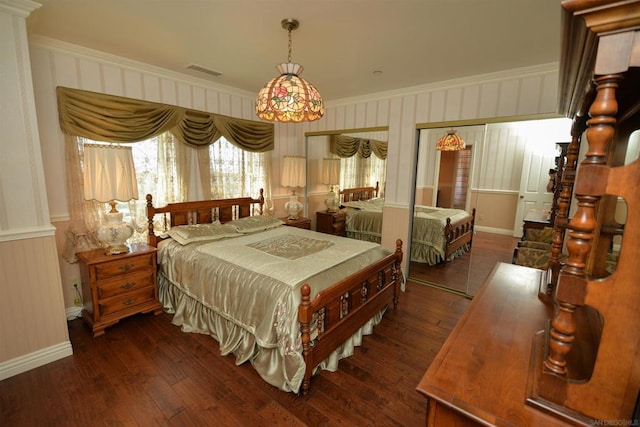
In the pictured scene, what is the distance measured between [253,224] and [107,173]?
62.9 inches

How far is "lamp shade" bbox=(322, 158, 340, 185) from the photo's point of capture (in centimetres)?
489

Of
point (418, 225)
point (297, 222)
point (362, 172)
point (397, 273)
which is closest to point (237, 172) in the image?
point (297, 222)

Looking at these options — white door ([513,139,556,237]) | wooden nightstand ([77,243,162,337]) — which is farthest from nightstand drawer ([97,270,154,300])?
white door ([513,139,556,237])

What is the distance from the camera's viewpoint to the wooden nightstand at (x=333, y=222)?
15.8 ft

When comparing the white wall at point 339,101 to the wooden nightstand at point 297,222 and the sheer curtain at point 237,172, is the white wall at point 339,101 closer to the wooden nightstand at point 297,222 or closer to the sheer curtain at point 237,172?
the sheer curtain at point 237,172

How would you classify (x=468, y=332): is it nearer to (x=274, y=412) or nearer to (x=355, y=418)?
(x=355, y=418)

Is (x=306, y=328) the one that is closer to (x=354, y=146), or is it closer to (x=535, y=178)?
(x=535, y=178)

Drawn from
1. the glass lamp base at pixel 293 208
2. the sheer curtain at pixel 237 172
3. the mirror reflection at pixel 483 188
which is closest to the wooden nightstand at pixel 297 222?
the glass lamp base at pixel 293 208

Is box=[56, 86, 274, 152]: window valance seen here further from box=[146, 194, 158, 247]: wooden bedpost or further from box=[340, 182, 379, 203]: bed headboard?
box=[340, 182, 379, 203]: bed headboard

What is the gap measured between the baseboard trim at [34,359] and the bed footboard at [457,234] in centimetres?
417

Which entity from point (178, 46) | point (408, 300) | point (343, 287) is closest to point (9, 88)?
point (178, 46)

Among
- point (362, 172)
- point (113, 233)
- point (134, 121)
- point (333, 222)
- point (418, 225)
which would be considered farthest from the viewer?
point (333, 222)

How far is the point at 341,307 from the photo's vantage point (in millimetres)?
2271

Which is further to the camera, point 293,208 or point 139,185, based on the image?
point 293,208
